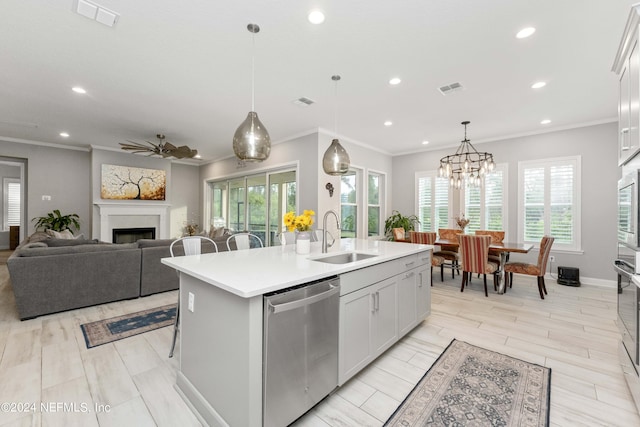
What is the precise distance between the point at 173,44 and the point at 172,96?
4.48 ft

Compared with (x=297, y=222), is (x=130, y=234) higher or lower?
lower

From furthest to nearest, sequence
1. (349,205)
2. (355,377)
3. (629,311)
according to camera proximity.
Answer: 1. (349,205)
2. (355,377)
3. (629,311)

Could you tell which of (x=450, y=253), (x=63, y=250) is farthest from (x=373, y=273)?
(x=63, y=250)

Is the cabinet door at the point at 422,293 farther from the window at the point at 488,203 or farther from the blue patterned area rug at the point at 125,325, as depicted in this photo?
Result: the window at the point at 488,203

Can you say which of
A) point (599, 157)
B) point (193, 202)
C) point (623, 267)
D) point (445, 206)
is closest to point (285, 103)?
point (623, 267)

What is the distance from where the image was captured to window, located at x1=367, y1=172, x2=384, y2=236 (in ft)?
22.5

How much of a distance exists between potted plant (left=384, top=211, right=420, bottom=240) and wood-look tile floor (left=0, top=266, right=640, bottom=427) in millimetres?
3169

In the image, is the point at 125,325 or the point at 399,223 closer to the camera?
the point at 125,325

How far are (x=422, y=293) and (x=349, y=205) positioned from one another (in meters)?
3.42

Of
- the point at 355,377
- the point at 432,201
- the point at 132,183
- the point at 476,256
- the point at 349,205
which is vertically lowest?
the point at 355,377

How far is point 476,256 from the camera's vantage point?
430cm

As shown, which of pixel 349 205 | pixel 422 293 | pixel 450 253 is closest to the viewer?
pixel 422 293

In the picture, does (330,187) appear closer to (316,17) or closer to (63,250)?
(316,17)

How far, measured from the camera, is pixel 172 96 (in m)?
3.81
